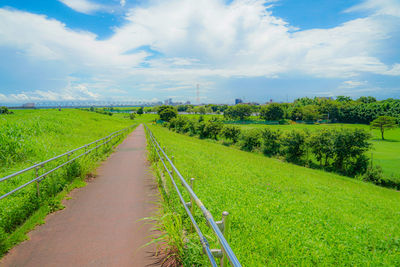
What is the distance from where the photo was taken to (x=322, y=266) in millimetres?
3727

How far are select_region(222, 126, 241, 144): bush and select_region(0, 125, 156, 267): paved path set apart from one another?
114ft

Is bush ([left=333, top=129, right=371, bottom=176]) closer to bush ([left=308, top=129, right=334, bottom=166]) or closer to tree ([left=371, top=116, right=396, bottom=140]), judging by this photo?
bush ([left=308, top=129, right=334, bottom=166])

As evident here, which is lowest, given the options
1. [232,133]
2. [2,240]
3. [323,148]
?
[323,148]

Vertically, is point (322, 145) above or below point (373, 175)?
above

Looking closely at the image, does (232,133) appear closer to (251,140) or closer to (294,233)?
(251,140)

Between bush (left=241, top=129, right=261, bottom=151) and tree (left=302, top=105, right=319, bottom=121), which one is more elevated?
tree (left=302, top=105, right=319, bottom=121)

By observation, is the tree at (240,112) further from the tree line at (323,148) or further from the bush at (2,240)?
the bush at (2,240)

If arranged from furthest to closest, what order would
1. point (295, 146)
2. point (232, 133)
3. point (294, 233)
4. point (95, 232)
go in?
point (232, 133), point (295, 146), point (294, 233), point (95, 232)

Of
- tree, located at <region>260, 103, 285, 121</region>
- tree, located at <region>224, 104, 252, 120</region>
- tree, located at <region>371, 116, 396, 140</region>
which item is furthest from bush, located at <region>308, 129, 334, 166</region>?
tree, located at <region>224, 104, 252, 120</region>

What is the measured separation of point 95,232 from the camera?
158 inches

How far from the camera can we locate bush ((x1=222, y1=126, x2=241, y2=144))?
40188 mm

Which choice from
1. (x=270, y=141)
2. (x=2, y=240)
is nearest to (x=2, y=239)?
(x=2, y=240)

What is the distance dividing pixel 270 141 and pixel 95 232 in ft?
102

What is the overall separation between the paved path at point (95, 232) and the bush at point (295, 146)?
26097 mm
